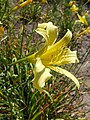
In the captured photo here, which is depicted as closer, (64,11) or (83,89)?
(83,89)

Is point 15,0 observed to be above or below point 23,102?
above

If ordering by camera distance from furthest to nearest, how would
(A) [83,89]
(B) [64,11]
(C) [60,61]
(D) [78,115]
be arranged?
1. (B) [64,11]
2. (A) [83,89]
3. (D) [78,115]
4. (C) [60,61]

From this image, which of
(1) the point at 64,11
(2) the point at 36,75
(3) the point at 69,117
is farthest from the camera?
(1) the point at 64,11

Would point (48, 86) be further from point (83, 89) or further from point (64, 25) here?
point (64, 25)

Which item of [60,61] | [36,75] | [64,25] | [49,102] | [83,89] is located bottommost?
[36,75]

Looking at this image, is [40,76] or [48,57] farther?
[48,57]

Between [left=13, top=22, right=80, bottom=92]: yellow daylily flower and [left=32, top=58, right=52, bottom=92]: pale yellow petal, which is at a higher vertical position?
[left=13, top=22, right=80, bottom=92]: yellow daylily flower

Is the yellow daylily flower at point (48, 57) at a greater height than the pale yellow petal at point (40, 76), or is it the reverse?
the yellow daylily flower at point (48, 57)

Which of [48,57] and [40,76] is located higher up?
[48,57]

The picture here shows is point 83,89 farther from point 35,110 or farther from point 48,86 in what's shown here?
point 35,110

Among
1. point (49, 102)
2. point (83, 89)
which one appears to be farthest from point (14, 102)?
point (83, 89)
